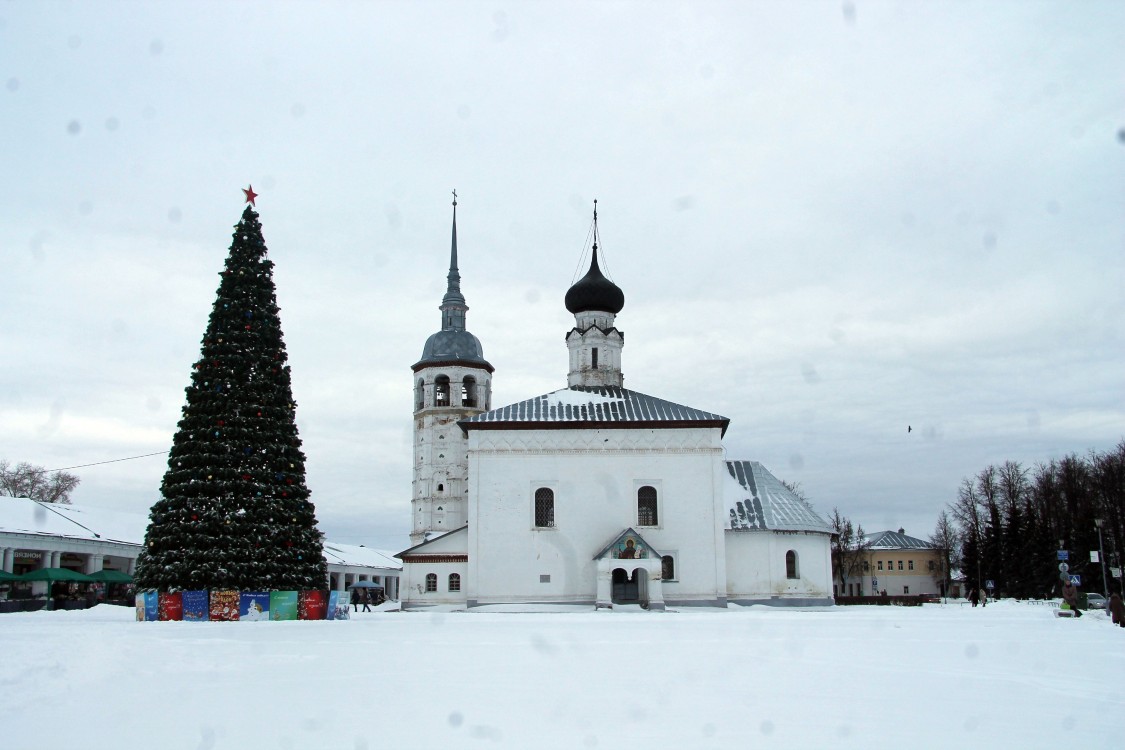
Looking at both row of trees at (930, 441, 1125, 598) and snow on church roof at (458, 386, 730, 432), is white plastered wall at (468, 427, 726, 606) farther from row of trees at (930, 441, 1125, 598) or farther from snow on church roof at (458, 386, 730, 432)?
row of trees at (930, 441, 1125, 598)

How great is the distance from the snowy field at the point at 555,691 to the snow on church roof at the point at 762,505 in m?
22.6

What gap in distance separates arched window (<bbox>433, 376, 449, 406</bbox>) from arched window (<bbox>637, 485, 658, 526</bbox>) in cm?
1990

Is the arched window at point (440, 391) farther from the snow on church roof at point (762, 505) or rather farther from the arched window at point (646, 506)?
the arched window at point (646, 506)

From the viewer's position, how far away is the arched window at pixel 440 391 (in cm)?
5859

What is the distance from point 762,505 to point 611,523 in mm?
7513

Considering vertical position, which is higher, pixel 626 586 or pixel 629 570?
pixel 629 570

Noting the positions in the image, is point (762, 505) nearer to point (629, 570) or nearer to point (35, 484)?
point (629, 570)

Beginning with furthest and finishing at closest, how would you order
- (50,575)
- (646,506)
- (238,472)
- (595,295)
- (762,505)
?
(595,295) < (762,505) < (646,506) < (50,575) < (238,472)

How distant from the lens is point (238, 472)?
96.1 ft

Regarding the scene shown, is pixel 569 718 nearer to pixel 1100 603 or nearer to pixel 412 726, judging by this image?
pixel 412 726

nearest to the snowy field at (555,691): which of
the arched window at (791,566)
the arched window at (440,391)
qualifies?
the arched window at (791,566)

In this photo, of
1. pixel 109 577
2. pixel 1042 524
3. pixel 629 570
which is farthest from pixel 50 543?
pixel 1042 524

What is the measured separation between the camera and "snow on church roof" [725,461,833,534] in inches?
1689

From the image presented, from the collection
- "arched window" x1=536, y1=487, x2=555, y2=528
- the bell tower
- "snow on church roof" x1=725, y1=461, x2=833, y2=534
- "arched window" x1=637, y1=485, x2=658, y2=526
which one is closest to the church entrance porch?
"arched window" x1=637, y1=485, x2=658, y2=526
